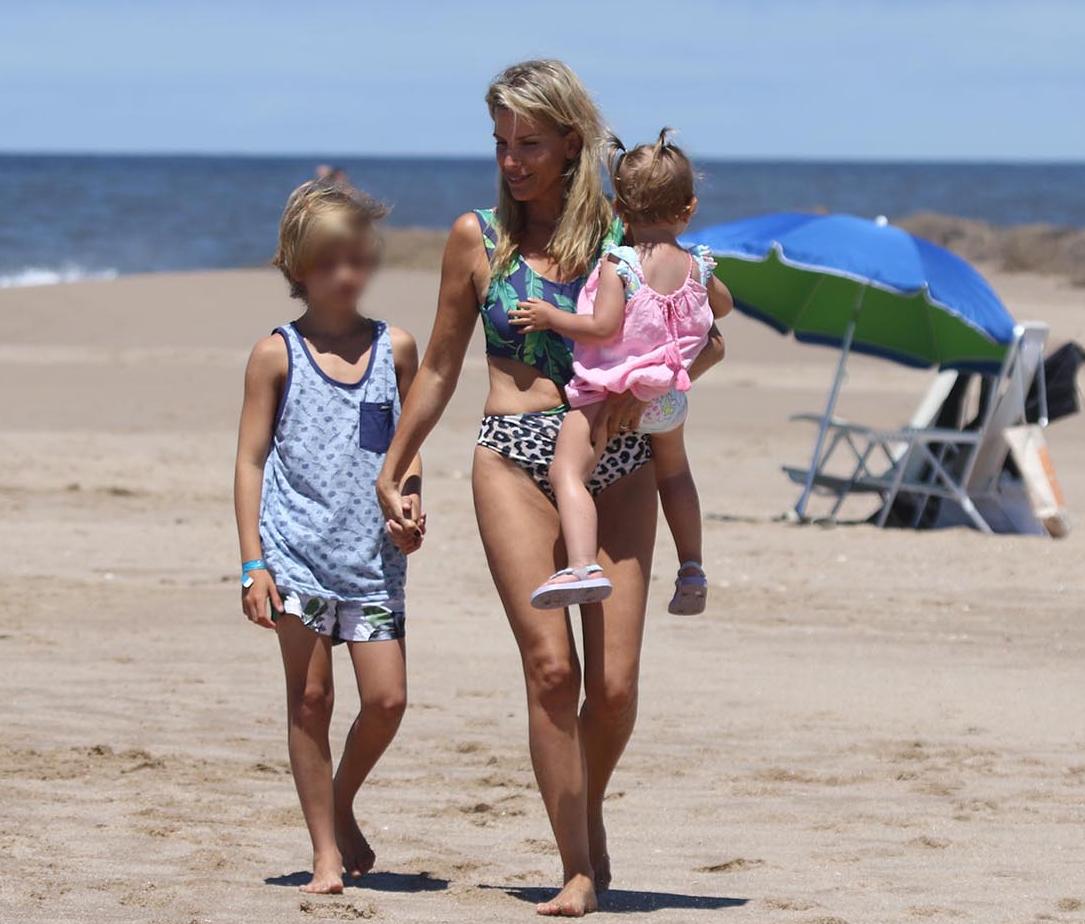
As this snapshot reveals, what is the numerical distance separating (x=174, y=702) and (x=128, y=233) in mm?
46835

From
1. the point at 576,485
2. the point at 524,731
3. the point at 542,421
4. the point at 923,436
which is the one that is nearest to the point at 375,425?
the point at 542,421

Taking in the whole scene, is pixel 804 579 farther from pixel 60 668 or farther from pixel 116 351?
pixel 116 351

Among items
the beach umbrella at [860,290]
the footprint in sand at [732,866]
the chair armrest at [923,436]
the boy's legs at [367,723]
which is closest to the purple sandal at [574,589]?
the boy's legs at [367,723]

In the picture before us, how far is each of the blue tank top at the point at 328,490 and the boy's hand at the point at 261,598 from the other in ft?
0.11

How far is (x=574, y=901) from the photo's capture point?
433 centimetres

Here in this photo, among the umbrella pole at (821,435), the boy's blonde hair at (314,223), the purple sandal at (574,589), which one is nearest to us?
the purple sandal at (574,589)

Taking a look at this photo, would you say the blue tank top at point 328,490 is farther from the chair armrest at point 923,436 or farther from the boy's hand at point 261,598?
the chair armrest at point 923,436

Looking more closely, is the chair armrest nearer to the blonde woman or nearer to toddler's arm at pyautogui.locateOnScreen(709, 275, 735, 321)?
toddler's arm at pyautogui.locateOnScreen(709, 275, 735, 321)

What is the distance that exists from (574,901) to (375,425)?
4.03ft

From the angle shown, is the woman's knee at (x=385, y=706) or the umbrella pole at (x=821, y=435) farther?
the umbrella pole at (x=821, y=435)

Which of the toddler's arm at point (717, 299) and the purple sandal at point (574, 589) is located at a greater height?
the toddler's arm at point (717, 299)

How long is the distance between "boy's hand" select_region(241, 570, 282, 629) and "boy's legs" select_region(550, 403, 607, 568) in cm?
72

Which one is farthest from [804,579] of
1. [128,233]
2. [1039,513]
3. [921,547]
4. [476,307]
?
[128,233]

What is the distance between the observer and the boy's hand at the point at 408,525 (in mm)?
4430
